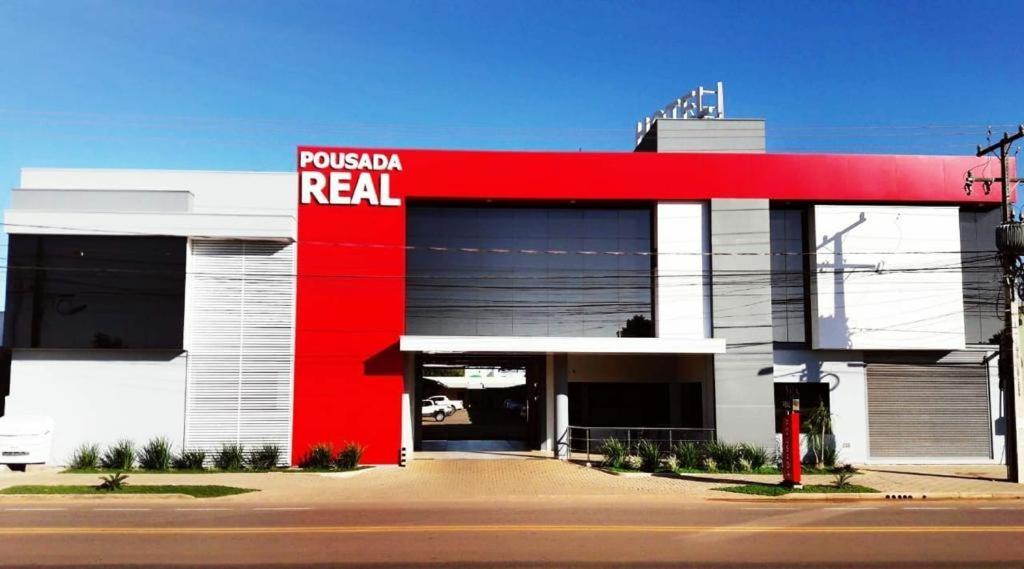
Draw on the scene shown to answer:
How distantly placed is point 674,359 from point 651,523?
14698 millimetres

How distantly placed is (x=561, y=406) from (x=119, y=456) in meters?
12.5

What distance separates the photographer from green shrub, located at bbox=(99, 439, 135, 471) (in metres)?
22.2

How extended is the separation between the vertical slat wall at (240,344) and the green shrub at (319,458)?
76 centimetres

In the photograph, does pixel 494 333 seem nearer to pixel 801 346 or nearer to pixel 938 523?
pixel 801 346

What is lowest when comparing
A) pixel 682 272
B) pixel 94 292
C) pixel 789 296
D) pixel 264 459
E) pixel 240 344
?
pixel 264 459

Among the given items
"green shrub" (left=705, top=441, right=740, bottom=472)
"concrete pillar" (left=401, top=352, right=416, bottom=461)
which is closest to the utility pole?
"green shrub" (left=705, top=441, right=740, bottom=472)

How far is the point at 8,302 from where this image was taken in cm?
2280

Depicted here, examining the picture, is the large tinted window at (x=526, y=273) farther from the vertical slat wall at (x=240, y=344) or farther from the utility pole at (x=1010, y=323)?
the utility pole at (x=1010, y=323)

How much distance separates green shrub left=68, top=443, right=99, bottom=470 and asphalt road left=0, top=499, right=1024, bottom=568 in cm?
601

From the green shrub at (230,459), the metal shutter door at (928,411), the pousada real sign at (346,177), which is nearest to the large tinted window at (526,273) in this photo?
the pousada real sign at (346,177)

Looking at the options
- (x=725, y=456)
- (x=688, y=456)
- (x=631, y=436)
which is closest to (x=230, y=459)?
(x=631, y=436)

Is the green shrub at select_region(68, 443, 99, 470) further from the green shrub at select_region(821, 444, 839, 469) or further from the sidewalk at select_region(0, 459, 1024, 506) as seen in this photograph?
the green shrub at select_region(821, 444, 839, 469)

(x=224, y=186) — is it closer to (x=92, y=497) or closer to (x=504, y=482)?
(x=92, y=497)

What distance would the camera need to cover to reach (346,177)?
967 inches
